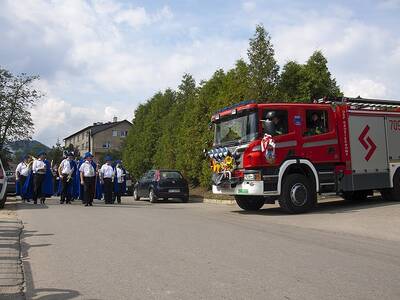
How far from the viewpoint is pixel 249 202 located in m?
16.0

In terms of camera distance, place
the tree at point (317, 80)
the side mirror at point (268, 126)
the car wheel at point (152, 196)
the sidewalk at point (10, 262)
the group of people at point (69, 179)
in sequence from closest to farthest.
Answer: the sidewalk at point (10, 262) < the side mirror at point (268, 126) < the group of people at point (69, 179) < the tree at point (317, 80) < the car wheel at point (152, 196)

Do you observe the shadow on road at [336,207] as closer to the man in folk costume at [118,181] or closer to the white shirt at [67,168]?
the man in folk costume at [118,181]

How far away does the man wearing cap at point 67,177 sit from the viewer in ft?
60.5

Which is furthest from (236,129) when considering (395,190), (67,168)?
(67,168)

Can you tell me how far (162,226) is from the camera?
11250mm

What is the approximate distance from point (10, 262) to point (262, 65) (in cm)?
1477

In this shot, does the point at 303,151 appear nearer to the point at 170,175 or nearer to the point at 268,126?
the point at 268,126

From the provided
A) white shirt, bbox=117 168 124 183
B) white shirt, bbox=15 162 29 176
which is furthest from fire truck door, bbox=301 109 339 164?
white shirt, bbox=15 162 29 176

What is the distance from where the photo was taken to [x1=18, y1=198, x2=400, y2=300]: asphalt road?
5.80 m

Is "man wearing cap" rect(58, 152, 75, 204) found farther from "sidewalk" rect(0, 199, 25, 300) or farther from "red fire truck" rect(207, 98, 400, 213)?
"sidewalk" rect(0, 199, 25, 300)

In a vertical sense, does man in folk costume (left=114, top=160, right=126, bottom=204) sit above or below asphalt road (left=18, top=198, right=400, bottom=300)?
above

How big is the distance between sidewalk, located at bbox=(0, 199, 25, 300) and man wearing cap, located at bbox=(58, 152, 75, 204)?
21.5 ft

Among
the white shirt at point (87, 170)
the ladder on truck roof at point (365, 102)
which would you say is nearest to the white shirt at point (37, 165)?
the white shirt at point (87, 170)

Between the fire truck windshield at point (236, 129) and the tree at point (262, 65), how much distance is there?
5.42 metres
